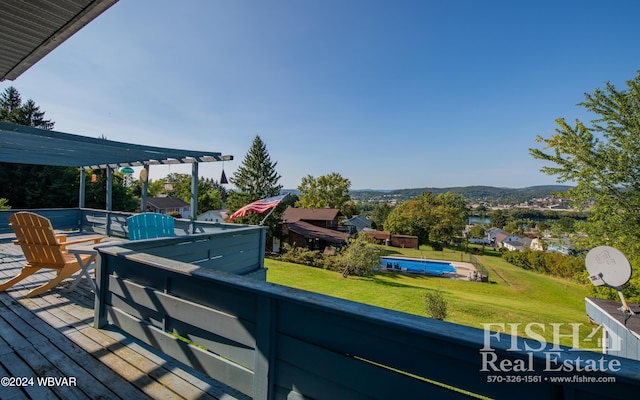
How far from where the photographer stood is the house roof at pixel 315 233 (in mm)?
24766

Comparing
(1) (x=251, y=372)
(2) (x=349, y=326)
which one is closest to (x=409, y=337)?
(2) (x=349, y=326)

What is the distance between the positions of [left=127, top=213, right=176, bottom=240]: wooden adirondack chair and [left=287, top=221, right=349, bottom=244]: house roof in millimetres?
19824

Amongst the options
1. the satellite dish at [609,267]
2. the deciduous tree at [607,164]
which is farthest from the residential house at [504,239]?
the satellite dish at [609,267]

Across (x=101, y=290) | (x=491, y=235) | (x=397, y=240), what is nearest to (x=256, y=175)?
(x=397, y=240)

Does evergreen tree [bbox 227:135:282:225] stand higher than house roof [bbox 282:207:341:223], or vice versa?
evergreen tree [bbox 227:135:282:225]

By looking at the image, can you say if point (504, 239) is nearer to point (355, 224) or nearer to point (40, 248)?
point (355, 224)

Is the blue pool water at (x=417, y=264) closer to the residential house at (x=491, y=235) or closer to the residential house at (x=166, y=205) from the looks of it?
the residential house at (x=166, y=205)

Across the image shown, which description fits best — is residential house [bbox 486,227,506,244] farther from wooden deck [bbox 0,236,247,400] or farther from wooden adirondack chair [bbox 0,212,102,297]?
wooden adirondack chair [bbox 0,212,102,297]

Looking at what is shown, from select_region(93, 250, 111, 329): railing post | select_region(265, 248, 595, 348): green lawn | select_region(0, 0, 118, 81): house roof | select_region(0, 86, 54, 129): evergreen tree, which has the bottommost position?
select_region(265, 248, 595, 348): green lawn

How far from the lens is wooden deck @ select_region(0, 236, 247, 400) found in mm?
1713

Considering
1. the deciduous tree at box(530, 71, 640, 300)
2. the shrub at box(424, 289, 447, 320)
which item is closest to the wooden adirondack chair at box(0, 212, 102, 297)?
the shrub at box(424, 289, 447, 320)

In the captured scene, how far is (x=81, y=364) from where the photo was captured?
1.98 metres

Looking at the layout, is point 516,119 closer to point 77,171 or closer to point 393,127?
point 393,127

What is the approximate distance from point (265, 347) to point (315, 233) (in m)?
24.1
